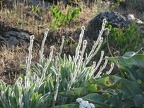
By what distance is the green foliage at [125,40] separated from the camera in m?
5.85

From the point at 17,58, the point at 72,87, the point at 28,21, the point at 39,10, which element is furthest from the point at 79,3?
the point at 72,87

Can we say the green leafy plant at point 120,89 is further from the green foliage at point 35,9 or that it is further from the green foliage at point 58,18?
the green foliage at point 35,9

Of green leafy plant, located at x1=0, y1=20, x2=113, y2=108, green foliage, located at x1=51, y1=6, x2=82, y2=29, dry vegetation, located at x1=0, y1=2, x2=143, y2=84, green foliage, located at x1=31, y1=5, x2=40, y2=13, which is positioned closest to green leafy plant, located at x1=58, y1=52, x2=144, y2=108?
green leafy plant, located at x1=0, y1=20, x2=113, y2=108

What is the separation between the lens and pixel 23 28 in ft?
20.5

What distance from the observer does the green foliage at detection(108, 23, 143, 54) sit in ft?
19.2

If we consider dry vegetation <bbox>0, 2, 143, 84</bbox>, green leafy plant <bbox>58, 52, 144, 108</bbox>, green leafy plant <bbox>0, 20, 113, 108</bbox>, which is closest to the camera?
green leafy plant <bbox>58, 52, 144, 108</bbox>

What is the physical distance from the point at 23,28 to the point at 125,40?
1.65 meters

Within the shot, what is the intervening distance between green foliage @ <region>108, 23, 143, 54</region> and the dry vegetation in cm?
65

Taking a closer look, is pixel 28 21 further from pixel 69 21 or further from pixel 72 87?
pixel 72 87

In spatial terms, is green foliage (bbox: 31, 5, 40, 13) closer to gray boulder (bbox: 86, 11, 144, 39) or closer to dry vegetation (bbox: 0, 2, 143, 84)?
dry vegetation (bbox: 0, 2, 143, 84)

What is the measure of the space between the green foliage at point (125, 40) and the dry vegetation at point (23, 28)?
0.65 metres

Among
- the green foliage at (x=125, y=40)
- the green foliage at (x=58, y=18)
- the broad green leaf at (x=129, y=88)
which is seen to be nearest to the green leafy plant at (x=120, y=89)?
the broad green leaf at (x=129, y=88)

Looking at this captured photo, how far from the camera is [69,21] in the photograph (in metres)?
6.91

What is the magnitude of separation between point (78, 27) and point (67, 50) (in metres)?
1.08
